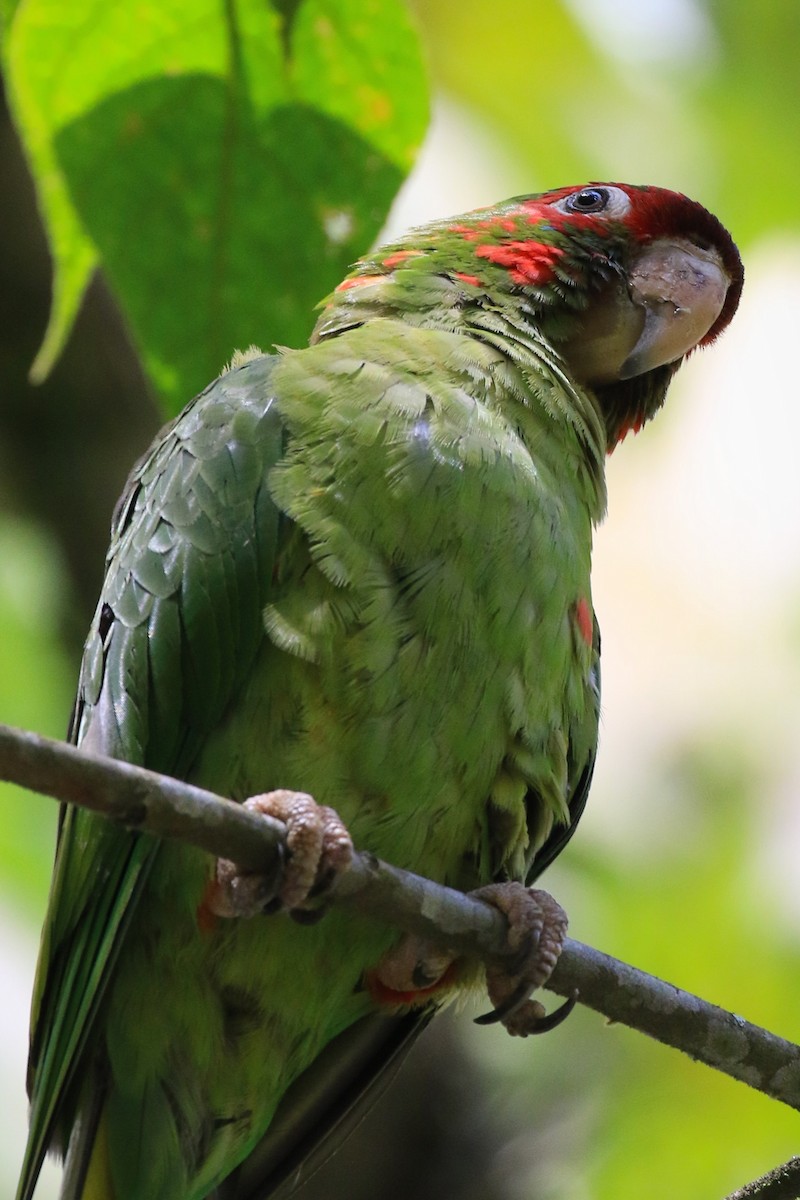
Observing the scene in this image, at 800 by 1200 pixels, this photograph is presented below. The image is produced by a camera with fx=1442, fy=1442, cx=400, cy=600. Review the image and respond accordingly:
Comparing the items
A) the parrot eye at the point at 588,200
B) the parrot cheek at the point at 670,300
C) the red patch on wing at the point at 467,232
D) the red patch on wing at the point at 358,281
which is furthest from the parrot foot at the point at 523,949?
the parrot eye at the point at 588,200

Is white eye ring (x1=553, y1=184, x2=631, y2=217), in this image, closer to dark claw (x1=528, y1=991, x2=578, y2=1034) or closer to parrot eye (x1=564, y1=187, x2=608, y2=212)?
parrot eye (x1=564, y1=187, x2=608, y2=212)

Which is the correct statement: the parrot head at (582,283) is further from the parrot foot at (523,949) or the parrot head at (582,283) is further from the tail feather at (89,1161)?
the tail feather at (89,1161)

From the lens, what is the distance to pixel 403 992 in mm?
2682

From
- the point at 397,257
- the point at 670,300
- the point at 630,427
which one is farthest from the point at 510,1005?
the point at 397,257

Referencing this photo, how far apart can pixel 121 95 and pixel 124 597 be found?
2.91ft

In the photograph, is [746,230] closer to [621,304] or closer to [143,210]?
[621,304]

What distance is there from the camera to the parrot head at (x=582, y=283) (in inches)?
116

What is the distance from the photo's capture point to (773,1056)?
2.26m

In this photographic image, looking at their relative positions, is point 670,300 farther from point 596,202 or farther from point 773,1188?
point 773,1188

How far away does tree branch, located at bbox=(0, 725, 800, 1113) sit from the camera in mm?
1520

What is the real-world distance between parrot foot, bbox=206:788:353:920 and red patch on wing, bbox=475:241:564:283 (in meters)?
1.34

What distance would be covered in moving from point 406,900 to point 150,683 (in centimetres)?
62

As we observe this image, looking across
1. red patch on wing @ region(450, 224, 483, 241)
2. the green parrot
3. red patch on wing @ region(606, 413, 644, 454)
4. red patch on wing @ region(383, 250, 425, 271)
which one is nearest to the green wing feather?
the green parrot

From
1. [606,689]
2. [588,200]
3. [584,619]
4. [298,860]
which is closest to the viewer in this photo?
[298,860]
